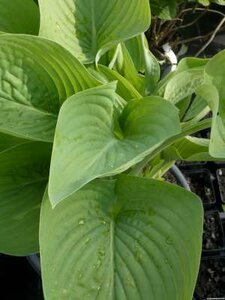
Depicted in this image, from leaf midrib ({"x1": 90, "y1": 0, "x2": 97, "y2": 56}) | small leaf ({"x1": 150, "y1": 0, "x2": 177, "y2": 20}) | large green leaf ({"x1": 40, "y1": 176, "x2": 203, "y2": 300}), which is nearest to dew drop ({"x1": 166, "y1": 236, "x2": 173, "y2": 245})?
large green leaf ({"x1": 40, "y1": 176, "x2": 203, "y2": 300})

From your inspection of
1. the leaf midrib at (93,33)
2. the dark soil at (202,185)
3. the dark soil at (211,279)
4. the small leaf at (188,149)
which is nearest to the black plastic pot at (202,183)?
the dark soil at (202,185)

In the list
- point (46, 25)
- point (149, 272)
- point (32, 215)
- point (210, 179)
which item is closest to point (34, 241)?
point (32, 215)

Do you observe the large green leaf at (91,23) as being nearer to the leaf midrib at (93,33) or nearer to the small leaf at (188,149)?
the leaf midrib at (93,33)

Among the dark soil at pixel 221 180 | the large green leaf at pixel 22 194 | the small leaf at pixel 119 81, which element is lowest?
the dark soil at pixel 221 180

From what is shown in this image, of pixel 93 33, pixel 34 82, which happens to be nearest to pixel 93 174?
pixel 34 82

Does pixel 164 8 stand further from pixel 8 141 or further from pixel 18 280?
pixel 18 280

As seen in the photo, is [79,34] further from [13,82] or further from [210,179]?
[210,179]
